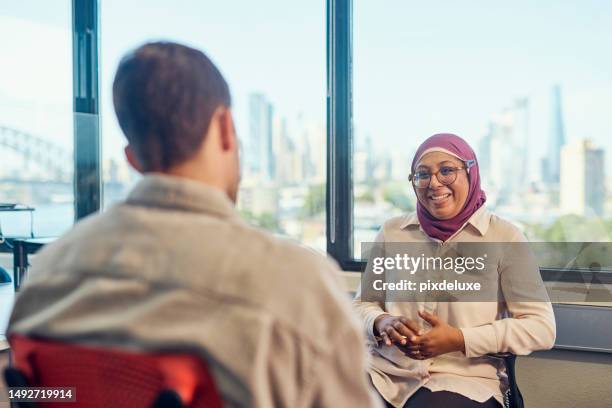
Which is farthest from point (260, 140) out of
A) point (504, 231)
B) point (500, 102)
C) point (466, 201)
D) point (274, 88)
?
point (504, 231)

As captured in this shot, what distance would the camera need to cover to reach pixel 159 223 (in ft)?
2.42

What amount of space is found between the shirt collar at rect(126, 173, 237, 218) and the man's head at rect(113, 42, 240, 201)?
36mm

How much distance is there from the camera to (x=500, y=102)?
2.46 meters

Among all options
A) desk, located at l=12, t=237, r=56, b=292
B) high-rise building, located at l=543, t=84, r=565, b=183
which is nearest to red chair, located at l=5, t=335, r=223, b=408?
desk, located at l=12, t=237, r=56, b=292

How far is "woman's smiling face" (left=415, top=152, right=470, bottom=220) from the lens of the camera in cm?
194

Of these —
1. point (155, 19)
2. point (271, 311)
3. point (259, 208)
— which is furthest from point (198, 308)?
point (155, 19)

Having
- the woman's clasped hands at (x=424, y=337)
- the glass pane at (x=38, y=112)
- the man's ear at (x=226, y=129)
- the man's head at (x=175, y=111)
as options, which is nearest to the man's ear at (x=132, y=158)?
the man's head at (x=175, y=111)

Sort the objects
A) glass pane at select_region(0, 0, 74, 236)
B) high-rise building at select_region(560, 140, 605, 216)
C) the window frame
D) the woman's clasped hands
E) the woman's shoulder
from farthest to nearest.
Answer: glass pane at select_region(0, 0, 74, 236)
the window frame
high-rise building at select_region(560, 140, 605, 216)
the woman's shoulder
the woman's clasped hands

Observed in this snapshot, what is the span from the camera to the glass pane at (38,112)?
3244 mm

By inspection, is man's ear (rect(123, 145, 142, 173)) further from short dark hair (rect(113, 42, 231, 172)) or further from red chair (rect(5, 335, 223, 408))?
red chair (rect(5, 335, 223, 408))

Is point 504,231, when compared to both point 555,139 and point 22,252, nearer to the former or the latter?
point 555,139

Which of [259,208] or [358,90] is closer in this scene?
[358,90]

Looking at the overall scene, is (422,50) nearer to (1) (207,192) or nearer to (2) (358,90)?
(2) (358,90)

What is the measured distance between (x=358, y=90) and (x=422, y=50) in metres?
0.33
